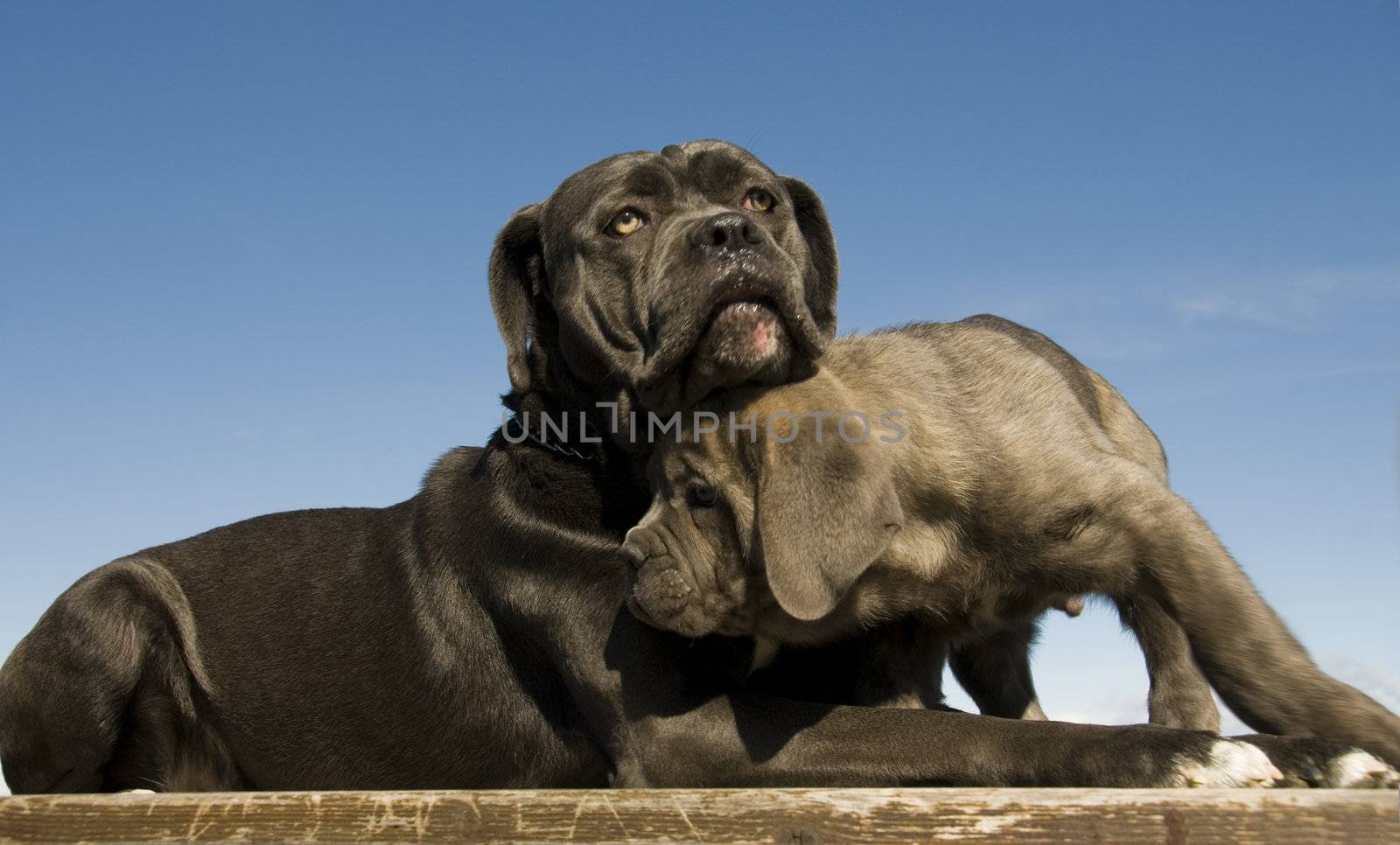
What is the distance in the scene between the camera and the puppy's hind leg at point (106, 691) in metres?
5.44

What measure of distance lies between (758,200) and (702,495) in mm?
1585

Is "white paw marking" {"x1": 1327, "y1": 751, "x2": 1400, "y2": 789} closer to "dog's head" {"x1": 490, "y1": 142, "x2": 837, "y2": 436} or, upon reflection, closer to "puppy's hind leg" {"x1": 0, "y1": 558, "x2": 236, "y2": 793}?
"dog's head" {"x1": 490, "y1": 142, "x2": 837, "y2": 436}

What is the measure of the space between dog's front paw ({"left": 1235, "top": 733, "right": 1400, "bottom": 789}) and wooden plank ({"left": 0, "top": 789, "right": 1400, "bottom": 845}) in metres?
0.50

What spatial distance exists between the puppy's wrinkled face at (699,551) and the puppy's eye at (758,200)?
1413 millimetres

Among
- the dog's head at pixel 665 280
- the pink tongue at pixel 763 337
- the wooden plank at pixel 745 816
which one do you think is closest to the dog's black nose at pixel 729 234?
the dog's head at pixel 665 280

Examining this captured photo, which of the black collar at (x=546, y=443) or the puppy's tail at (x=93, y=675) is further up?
the black collar at (x=546, y=443)

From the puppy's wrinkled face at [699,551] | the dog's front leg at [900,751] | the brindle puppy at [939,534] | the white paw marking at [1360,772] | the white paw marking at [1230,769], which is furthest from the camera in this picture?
the puppy's wrinkled face at [699,551]

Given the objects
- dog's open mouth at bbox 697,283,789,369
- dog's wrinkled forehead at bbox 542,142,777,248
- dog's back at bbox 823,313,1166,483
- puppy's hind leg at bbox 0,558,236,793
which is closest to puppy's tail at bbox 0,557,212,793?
puppy's hind leg at bbox 0,558,236,793

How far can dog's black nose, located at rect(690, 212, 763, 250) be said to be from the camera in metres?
4.43

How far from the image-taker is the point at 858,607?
4117 millimetres

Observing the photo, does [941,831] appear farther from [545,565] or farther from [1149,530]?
[545,565]

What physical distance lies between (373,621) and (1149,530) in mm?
2913

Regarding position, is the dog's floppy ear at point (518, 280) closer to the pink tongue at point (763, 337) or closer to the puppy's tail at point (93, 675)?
the pink tongue at point (763, 337)

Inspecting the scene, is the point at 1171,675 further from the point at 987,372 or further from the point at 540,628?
the point at 540,628
